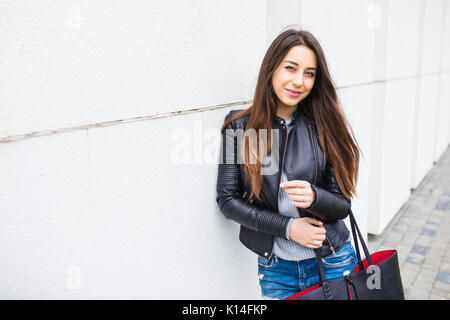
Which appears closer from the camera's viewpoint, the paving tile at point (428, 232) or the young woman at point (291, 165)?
the young woman at point (291, 165)

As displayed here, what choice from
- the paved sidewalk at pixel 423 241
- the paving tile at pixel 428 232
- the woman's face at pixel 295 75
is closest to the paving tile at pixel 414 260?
the paved sidewalk at pixel 423 241

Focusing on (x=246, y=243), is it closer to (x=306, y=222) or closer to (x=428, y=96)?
(x=306, y=222)

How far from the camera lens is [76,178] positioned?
1.39 m

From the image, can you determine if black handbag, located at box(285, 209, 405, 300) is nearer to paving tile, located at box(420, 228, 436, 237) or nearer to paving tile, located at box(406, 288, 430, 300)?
paving tile, located at box(406, 288, 430, 300)

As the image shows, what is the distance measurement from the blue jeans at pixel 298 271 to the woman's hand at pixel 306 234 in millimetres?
188

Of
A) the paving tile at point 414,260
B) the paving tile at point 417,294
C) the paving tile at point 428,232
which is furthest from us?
the paving tile at point 428,232

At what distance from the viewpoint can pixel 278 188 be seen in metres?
1.90

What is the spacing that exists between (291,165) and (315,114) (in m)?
0.31

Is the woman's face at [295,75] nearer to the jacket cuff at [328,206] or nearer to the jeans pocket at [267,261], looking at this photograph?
the jacket cuff at [328,206]

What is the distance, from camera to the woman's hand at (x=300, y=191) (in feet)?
5.49

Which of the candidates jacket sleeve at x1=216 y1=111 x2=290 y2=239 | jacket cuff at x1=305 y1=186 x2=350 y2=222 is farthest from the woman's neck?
jacket cuff at x1=305 y1=186 x2=350 y2=222

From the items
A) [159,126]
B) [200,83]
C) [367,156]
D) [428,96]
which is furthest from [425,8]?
[159,126]

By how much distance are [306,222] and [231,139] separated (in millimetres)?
567

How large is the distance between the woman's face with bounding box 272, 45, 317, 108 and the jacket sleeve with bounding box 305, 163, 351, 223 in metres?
0.41
